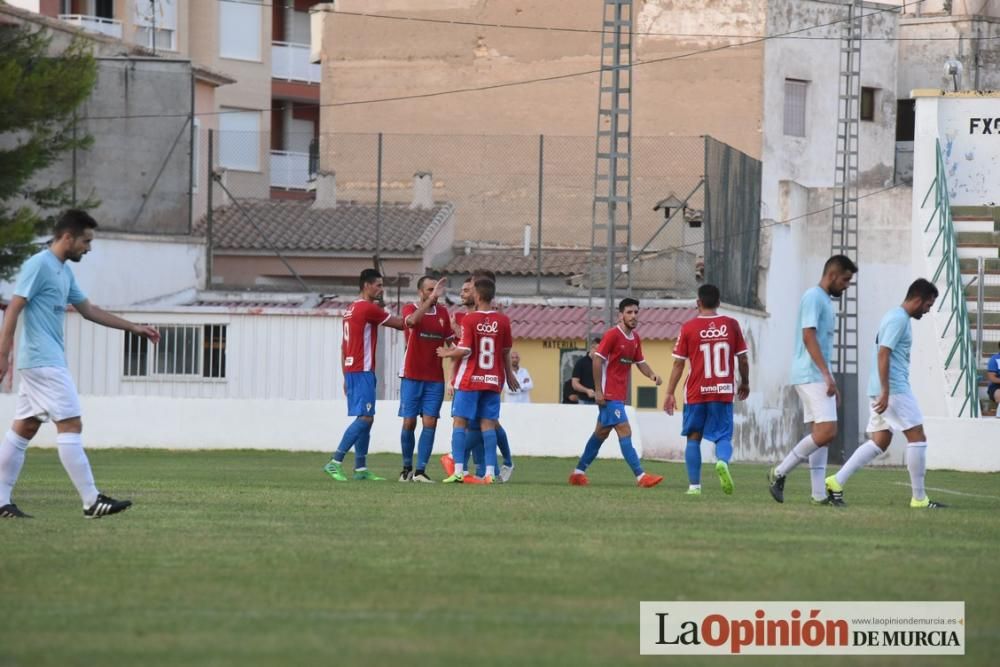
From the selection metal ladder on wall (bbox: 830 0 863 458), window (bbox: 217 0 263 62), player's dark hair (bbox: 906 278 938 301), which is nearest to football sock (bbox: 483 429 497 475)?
player's dark hair (bbox: 906 278 938 301)

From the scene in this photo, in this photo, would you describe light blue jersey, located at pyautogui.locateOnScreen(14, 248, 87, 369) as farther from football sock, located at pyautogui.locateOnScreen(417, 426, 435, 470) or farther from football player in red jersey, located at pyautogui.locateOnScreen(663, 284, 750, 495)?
football sock, located at pyautogui.locateOnScreen(417, 426, 435, 470)

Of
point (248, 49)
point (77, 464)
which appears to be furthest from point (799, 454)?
point (248, 49)

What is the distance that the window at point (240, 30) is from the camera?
2507 inches

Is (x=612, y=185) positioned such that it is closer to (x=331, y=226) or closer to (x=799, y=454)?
(x=331, y=226)

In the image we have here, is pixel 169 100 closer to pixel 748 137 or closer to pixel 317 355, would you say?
pixel 317 355

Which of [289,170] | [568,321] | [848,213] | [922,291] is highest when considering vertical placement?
[289,170]

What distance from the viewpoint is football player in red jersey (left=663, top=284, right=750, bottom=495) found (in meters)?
17.3

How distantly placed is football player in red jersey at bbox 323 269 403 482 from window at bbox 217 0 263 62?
45645 mm

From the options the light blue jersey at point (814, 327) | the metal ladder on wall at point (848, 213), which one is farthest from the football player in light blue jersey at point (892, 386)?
the metal ladder on wall at point (848, 213)

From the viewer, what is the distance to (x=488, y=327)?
61.0 feet

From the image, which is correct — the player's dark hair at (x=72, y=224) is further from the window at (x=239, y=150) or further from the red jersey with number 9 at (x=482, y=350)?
the window at (x=239, y=150)

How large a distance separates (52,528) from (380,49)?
44515 millimetres

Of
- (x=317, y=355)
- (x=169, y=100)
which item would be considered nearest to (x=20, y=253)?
(x=317, y=355)

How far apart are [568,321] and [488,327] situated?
21.9 meters
